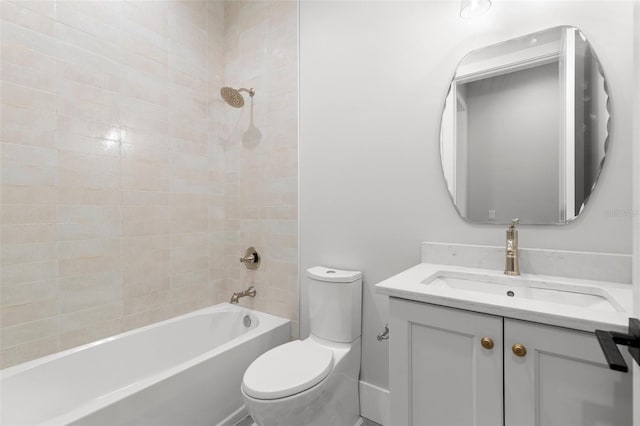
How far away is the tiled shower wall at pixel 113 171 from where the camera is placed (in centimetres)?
143

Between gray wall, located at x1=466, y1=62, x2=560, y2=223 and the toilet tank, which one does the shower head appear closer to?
the toilet tank

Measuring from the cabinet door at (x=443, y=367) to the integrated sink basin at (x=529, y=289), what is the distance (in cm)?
14

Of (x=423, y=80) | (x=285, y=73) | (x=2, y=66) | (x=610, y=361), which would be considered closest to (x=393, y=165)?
(x=423, y=80)

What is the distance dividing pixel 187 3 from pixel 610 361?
275 centimetres

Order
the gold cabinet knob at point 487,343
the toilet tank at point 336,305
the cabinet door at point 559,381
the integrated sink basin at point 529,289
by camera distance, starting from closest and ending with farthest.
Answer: the cabinet door at point 559,381, the gold cabinet knob at point 487,343, the integrated sink basin at point 529,289, the toilet tank at point 336,305

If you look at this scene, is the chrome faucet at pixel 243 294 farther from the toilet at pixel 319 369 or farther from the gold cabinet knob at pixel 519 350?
the gold cabinet knob at pixel 519 350

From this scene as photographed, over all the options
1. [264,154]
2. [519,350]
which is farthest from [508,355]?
[264,154]

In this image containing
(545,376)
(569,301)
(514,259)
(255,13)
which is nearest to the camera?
(545,376)

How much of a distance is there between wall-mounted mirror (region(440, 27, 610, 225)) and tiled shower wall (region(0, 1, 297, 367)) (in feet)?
3.67

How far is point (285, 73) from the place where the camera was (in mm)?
2023

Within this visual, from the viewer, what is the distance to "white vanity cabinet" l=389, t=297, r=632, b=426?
0.74m

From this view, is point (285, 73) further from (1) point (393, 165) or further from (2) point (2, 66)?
(2) point (2, 66)

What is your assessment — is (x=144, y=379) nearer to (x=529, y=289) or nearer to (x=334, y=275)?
(x=334, y=275)

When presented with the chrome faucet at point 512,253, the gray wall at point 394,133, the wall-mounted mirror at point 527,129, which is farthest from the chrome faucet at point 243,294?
the chrome faucet at point 512,253
